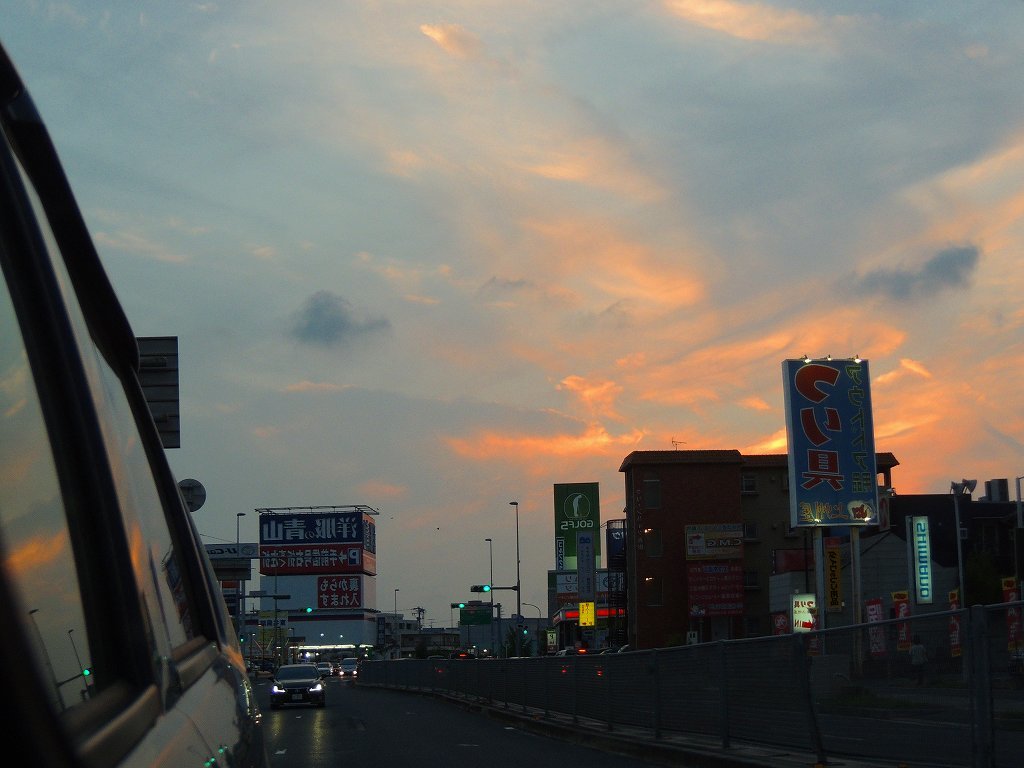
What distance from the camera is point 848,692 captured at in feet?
39.9

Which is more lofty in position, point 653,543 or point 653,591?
point 653,543

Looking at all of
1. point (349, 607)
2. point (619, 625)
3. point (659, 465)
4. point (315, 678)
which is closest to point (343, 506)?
point (349, 607)

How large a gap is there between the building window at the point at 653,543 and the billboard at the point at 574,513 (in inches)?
157

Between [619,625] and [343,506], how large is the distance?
220 feet

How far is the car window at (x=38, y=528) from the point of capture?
113 centimetres

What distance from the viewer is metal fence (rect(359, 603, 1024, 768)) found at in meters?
9.59

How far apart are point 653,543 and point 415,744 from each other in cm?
5565

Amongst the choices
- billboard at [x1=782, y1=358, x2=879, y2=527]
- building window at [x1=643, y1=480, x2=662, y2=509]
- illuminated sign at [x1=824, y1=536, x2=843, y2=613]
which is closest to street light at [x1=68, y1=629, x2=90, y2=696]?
billboard at [x1=782, y1=358, x2=879, y2=527]

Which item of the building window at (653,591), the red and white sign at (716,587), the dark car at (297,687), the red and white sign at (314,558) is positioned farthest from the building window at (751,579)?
the red and white sign at (314,558)

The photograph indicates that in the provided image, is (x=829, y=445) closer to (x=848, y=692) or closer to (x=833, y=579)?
(x=833, y=579)


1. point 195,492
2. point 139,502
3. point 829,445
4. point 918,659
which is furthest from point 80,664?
point 829,445

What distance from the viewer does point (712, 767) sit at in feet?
46.6

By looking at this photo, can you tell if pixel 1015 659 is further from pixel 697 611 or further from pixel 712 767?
pixel 697 611

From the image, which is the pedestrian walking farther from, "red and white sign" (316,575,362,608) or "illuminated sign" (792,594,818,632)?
"red and white sign" (316,575,362,608)
